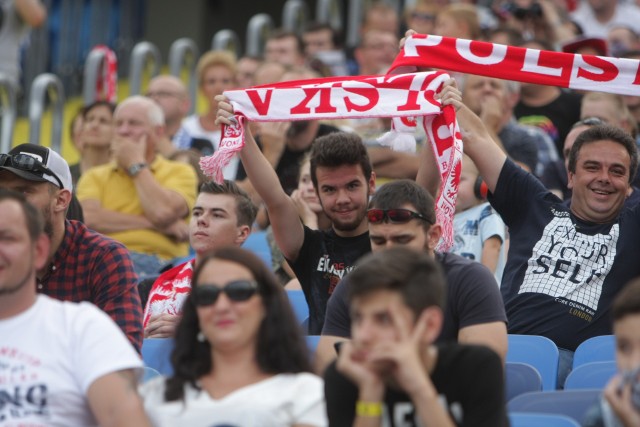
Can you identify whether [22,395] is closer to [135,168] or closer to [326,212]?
[326,212]

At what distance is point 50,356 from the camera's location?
12.8 feet

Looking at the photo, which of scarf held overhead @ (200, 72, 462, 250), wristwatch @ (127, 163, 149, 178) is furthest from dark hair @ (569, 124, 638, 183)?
wristwatch @ (127, 163, 149, 178)

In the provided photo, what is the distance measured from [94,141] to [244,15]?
843 cm

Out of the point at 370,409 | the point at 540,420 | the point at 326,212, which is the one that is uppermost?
the point at 326,212

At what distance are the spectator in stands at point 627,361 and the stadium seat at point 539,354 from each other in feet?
4.76

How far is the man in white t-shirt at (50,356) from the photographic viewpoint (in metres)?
3.82

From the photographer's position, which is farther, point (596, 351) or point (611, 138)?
point (611, 138)

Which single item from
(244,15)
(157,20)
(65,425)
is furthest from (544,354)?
(244,15)

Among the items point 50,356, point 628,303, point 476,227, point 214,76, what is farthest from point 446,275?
point 214,76

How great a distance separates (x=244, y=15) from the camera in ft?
55.5

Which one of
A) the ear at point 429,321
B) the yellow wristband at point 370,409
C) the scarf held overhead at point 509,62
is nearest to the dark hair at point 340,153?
the scarf held overhead at point 509,62

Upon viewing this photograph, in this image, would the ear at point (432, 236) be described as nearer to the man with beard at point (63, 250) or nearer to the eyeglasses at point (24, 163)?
the man with beard at point (63, 250)

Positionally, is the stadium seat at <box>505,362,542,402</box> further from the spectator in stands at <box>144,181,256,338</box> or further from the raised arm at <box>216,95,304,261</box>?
the spectator in stands at <box>144,181,256,338</box>

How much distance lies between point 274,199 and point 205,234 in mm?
447
